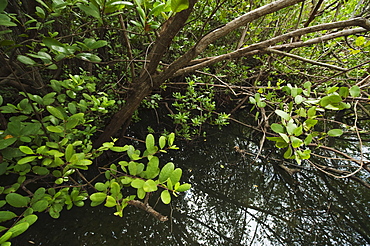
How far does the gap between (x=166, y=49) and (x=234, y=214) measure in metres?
1.76

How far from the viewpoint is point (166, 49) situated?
4.53 ft

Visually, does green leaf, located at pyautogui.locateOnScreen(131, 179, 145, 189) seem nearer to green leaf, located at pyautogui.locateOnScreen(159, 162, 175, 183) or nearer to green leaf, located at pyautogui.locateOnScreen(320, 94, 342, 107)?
green leaf, located at pyautogui.locateOnScreen(159, 162, 175, 183)

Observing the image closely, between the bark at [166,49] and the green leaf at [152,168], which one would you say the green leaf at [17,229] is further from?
the bark at [166,49]

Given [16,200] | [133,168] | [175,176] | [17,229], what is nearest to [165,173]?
[175,176]

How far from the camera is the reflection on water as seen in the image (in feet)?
5.08

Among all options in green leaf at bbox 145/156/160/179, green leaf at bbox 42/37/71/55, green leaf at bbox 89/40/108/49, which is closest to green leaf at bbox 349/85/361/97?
green leaf at bbox 145/156/160/179

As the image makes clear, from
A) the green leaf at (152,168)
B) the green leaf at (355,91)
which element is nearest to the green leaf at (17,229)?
the green leaf at (152,168)

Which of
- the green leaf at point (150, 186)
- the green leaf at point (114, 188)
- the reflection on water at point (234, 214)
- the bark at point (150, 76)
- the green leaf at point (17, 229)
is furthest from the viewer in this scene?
the reflection on water at point (234, 214)

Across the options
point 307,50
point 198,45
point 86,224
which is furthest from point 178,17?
point 307,50

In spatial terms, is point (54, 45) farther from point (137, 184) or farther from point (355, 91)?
point (355, 91)

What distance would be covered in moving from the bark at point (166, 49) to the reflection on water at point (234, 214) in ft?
2.68

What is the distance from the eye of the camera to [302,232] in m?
1.83

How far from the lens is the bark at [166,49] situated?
113 centimetres

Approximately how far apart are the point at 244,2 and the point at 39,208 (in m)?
2.87
